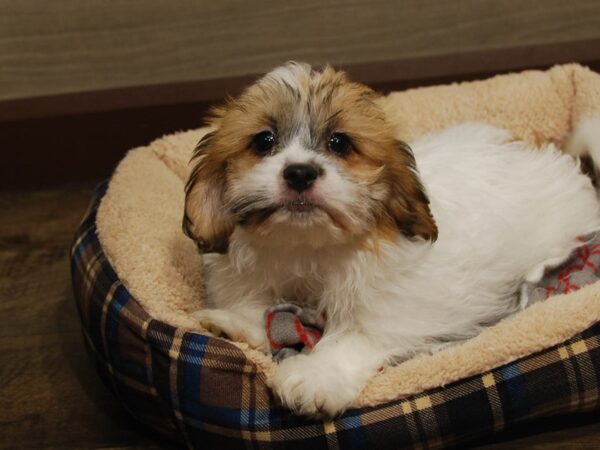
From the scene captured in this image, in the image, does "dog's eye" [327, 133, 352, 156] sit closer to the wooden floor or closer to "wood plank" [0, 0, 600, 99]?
the wooden floor

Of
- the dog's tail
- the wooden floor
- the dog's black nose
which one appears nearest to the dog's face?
the dog's black nose

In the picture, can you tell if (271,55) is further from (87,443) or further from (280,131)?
(87,443)

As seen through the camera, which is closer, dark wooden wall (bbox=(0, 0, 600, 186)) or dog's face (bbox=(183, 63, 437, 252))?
dog's face (bbox=(183, 63, 437, 252))

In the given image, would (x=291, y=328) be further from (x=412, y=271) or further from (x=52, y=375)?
(x=52, y=375)

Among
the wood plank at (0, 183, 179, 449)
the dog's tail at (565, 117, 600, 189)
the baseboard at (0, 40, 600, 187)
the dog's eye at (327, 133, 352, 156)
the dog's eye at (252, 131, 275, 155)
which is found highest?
the dog's eye at (327, 133, 352, 156)

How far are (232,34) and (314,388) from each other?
2.11 metres

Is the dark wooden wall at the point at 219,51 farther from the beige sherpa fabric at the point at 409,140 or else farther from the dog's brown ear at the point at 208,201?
the dog's brown ear at the point at 208,201

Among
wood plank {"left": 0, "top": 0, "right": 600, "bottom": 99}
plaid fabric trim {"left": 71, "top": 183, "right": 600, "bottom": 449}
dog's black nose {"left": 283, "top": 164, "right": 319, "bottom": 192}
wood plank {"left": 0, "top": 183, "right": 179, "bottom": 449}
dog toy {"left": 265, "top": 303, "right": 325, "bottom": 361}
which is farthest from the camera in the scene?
wood plank {"left": 0, "top": 0, "right": 600, "bottom": 99}

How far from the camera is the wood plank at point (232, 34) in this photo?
10.8 feet

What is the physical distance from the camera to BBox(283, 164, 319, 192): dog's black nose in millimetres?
1588

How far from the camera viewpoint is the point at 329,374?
174 centimetres

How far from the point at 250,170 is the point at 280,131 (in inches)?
4.9

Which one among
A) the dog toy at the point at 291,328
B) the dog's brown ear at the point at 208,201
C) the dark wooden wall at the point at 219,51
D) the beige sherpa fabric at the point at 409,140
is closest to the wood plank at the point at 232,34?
the dark wooden wall at the point at 219,51

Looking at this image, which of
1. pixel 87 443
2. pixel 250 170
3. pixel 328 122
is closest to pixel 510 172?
pixel 328 122
